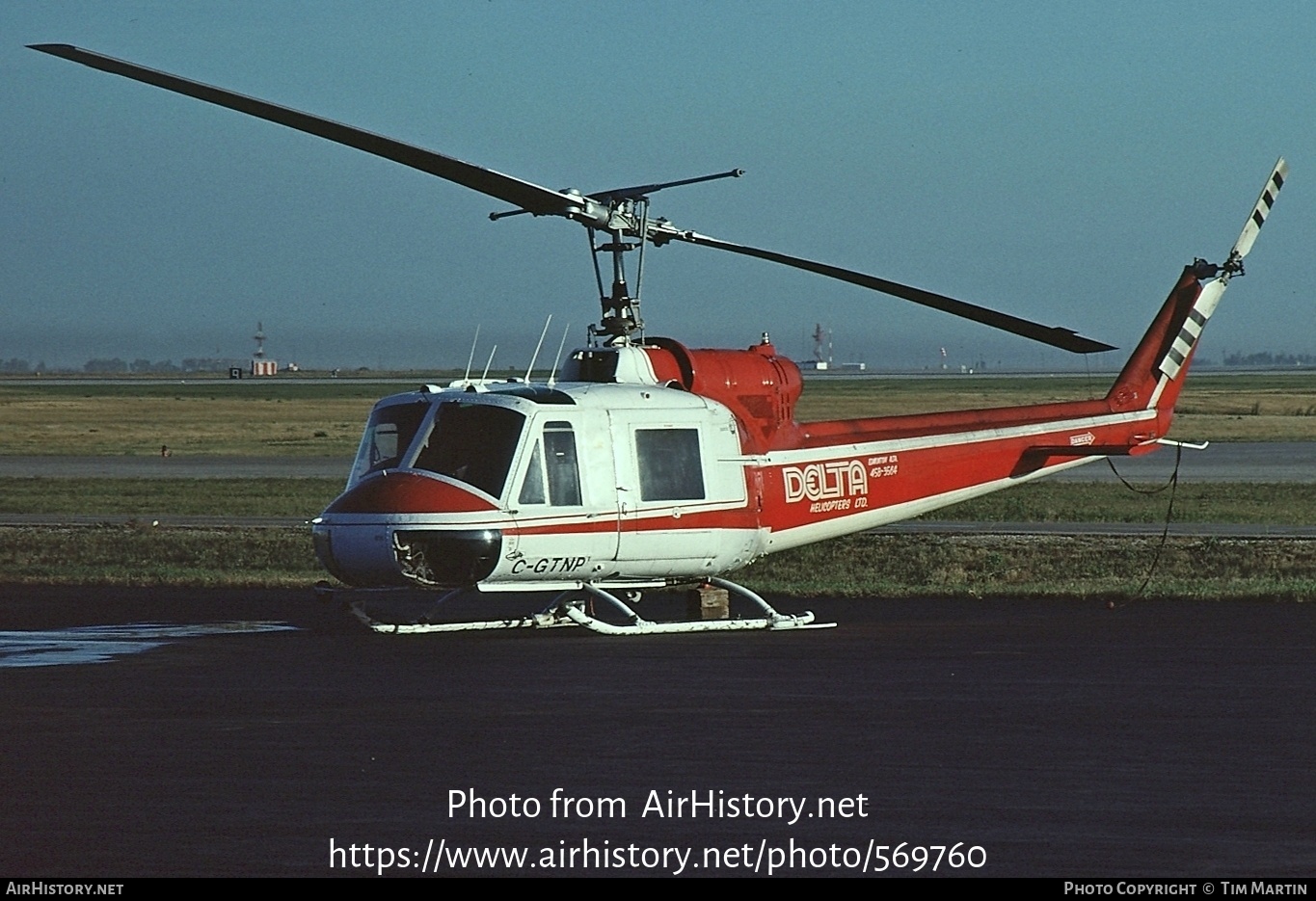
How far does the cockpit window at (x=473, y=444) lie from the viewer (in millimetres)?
17547

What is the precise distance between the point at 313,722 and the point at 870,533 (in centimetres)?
1882

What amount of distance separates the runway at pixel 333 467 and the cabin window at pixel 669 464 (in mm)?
29481

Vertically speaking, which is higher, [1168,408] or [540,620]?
[1168,408]

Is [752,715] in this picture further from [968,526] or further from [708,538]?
[968,526]

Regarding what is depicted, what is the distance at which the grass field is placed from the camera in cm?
7269

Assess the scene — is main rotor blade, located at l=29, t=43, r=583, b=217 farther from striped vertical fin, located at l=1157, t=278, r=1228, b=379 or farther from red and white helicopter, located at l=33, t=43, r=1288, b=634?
striped vertical fin, located at l=1157, t=278, r=1228, b=379

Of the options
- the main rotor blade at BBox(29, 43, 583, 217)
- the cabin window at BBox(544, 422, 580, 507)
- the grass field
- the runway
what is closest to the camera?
the main rotor blade at BBox(29, 43, 583, 217)

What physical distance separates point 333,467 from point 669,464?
35570 mm

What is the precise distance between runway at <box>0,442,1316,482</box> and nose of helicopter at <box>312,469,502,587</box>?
103 feet

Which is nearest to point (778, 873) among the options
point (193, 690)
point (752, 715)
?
point (752, 715)

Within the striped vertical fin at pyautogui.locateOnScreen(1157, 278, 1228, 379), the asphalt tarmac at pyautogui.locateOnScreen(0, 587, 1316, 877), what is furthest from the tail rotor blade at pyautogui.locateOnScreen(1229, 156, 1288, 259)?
the asphalt tarmac at pyautogui.locateOnScreen(0, 587, 1316, 877)

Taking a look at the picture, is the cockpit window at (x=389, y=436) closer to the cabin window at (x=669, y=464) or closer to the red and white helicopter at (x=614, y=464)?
the red and white helicopter at (x=614, y=464)

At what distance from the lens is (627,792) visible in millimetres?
10477

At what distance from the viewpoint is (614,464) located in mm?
18359
